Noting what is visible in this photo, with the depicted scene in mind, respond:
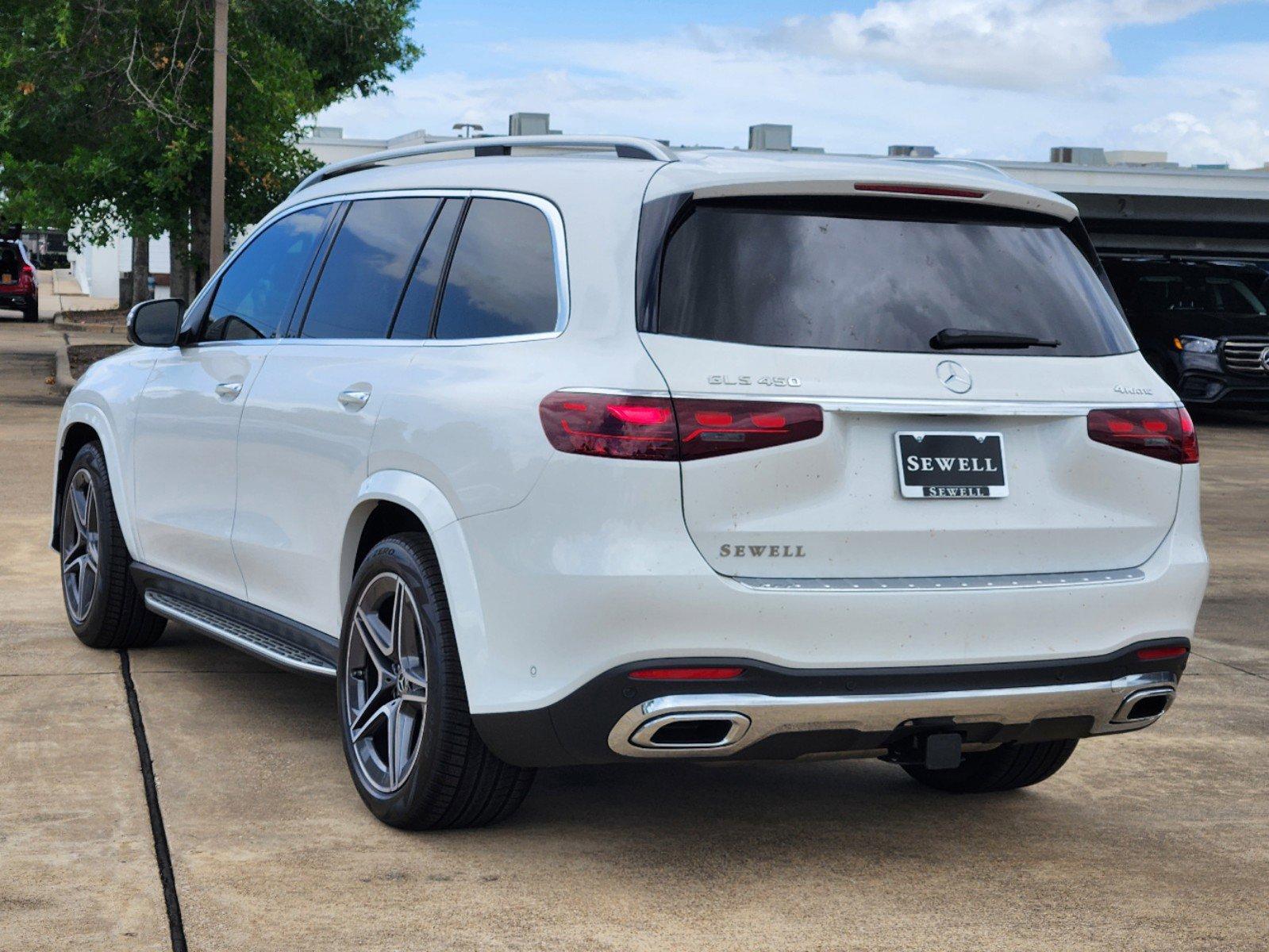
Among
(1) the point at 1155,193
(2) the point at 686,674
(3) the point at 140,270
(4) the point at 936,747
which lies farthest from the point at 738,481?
(3) the point at 140,270

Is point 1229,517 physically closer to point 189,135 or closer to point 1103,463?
point 1103,463

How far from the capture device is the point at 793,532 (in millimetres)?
4152

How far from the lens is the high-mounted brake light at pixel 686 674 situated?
13.4ft

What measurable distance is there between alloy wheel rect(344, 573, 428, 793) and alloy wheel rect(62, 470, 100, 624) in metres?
2.39

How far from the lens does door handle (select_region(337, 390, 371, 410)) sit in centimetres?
499

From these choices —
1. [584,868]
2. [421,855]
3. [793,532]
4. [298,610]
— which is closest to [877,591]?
[793,532]

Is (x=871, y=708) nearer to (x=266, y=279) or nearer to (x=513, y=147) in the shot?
(x=513, y=147)

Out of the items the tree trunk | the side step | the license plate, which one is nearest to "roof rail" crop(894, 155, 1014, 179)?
the license plate

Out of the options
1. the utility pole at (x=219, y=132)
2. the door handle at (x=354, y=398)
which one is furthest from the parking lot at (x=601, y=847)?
the utility pole at (x=219, y=132)

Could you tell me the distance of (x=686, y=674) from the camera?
4.10 metres

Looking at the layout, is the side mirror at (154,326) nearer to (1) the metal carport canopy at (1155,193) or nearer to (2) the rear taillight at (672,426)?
(2) the rear taillight at (672,426)

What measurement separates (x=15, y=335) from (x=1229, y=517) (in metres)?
24.5

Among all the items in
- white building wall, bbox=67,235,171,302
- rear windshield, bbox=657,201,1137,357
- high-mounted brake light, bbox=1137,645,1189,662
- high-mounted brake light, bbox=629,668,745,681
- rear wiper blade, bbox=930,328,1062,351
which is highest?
rear windshield, bbox=657,201,1137,357

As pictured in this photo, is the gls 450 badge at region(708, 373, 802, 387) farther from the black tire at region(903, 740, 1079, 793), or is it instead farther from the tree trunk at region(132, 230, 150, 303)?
the tree trunk at region(132, 230, 150, 303)
